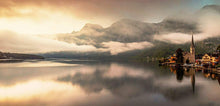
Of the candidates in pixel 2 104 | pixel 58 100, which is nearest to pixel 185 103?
pixel 58 100

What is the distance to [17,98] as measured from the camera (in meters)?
33.5

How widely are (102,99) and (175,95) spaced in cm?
1608

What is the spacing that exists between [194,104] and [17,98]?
34238mm

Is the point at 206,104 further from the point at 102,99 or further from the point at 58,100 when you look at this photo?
the point at 58,100

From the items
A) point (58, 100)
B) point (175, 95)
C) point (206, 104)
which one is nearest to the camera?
point (206, 104)

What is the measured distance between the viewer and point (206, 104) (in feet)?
93.8

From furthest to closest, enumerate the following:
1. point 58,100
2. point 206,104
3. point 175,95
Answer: point 175,95
point 58,100
point 206,104

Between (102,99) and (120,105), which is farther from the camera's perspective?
(102,99)

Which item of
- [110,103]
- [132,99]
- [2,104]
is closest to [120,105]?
[110,103]

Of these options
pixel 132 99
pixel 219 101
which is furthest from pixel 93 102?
pixel 219 101

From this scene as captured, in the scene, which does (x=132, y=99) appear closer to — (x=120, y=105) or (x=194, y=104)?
(x=120, y=105)

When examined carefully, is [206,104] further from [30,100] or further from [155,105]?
[30,100]

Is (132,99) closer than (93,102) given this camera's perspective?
No

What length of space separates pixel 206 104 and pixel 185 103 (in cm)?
337
